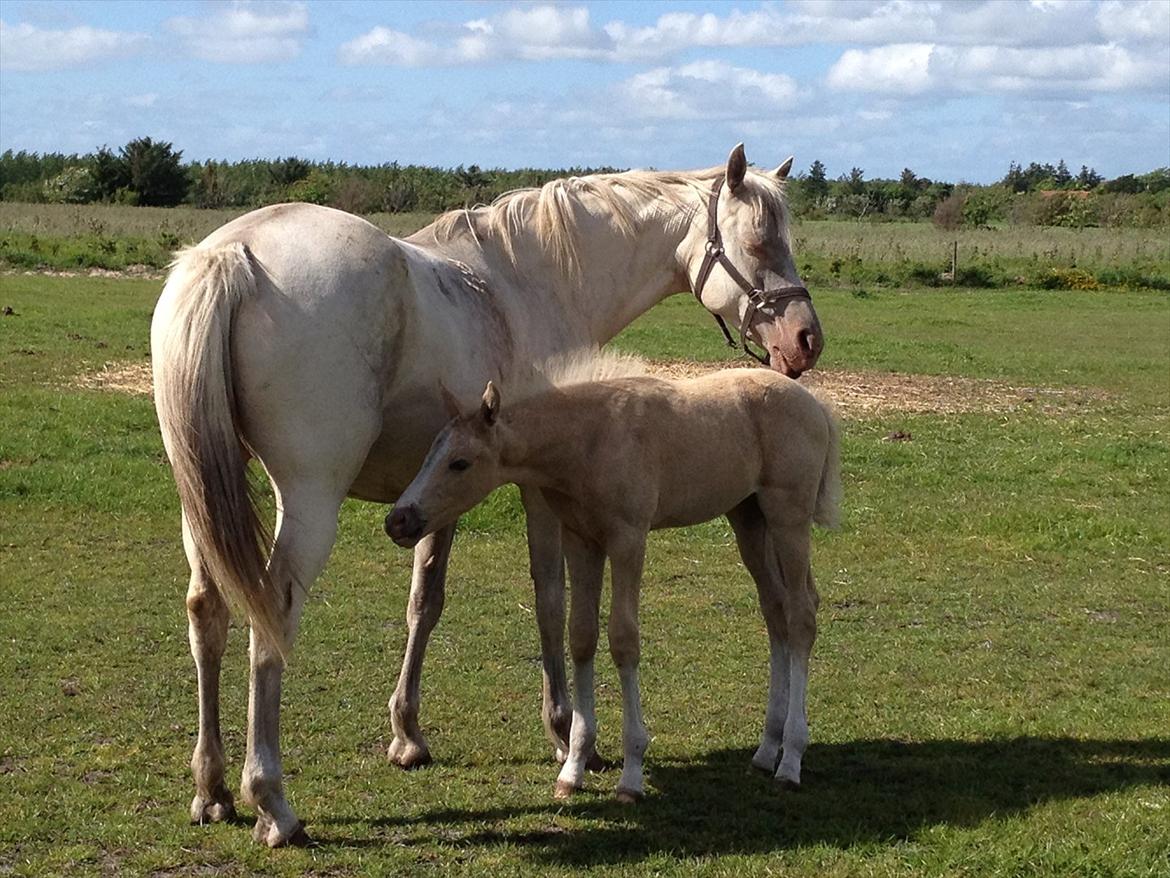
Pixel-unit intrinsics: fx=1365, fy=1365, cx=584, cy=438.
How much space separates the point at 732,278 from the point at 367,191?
3388 cm

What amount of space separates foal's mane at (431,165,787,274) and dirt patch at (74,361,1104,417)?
8.06 m

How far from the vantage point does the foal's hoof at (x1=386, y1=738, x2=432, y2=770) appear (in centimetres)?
561

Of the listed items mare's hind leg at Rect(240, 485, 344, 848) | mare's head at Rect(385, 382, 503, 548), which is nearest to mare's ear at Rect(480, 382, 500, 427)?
mare's head at Rect(385, 382, 503, 548)

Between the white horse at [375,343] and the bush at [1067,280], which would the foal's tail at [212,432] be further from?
the bush at [1067,280]

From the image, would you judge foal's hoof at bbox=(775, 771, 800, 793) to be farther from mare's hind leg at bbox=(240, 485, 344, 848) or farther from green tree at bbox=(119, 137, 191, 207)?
green tree at bbox=(119, 137, 191, 207)

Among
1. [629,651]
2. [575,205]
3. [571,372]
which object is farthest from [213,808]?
[575,205]

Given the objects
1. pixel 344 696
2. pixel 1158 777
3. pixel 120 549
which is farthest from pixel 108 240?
pixel 1158 777

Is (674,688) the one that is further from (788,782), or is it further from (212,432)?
(212,432)

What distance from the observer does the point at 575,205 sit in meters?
6.02

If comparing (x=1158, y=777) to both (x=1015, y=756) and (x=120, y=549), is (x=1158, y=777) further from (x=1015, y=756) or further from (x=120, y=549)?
(x=120, y=549)

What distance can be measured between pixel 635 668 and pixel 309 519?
4.57ft

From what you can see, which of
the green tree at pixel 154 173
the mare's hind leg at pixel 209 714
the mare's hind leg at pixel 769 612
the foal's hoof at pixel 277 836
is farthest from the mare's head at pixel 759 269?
the green tree at pixel 154 173

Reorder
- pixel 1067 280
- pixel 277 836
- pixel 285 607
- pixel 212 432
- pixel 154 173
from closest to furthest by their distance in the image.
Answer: pixel 212 432 → pixel 285 607 → pixel 277 836 → pixel 1067 280 → pixel 154 173

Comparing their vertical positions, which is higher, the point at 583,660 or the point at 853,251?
the point at 853,251
